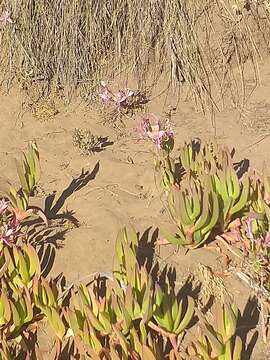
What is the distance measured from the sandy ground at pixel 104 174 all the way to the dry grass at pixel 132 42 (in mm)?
197

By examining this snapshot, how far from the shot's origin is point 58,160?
3555 millimetres

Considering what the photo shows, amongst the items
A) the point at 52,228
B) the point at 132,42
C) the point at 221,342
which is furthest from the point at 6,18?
the point at 221,342

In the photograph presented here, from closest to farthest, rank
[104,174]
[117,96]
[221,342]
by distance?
[221,342] → [104,174] → [117,96]

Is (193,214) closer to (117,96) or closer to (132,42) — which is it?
(117,96)

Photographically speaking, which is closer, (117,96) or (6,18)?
(117,96)

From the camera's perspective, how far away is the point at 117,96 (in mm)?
3834

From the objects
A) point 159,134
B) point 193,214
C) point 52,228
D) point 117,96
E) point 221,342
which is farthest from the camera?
point 117,96

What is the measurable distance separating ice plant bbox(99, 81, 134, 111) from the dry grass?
198 millimetres

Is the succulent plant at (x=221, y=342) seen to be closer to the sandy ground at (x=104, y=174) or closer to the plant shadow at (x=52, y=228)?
the sandy ground at (x=104, y=174)

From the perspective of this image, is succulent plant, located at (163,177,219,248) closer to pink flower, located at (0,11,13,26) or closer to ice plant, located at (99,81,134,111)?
ice plant, located at (99,81,134,111)

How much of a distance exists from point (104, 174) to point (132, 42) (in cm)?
115

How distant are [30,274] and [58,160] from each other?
3.66 ft

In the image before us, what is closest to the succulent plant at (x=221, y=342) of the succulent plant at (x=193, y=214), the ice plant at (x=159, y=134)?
the succulent plant at (x=193, y=214)

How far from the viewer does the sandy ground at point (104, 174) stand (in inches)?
110
